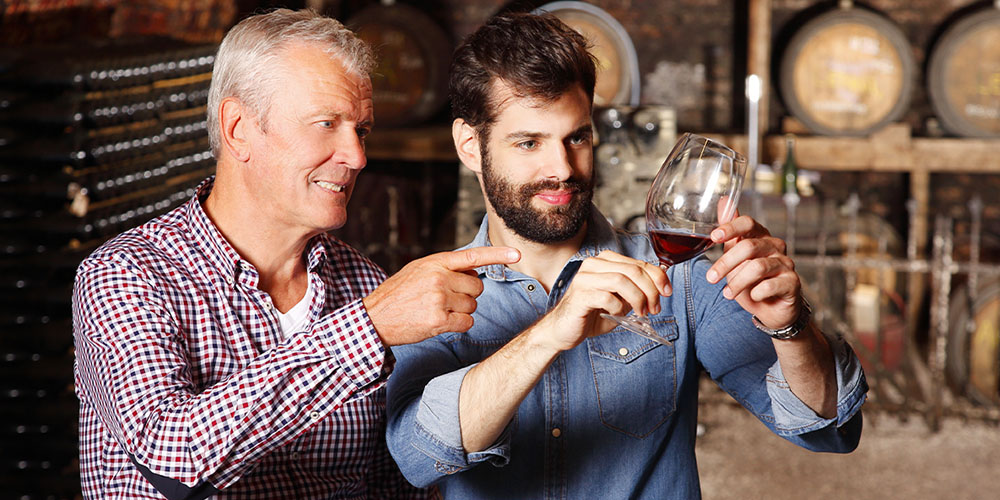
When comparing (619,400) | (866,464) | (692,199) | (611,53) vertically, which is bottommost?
(866,464)

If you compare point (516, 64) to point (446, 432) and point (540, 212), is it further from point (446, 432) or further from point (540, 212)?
point (446, 432)

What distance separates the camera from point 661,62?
5.37 metres

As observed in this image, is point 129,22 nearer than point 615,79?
Yes

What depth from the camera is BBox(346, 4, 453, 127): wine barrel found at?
480 centimetres

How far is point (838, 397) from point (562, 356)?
1.31ft

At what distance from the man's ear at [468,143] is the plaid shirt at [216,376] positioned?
0.90 feet

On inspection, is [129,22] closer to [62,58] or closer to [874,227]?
[62,58]

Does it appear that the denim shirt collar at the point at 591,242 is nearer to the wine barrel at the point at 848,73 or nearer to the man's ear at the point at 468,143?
the man's ear at the point at 468,143

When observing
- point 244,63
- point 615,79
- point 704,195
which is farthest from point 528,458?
point 615,79

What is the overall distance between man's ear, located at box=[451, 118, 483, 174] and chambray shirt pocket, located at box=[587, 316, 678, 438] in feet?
1.21

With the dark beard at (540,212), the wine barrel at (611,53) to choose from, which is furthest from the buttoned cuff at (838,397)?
the wine barrel at (611,53)

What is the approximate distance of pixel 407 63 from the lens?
484 cm

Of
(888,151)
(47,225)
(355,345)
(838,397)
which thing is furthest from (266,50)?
(888,151)

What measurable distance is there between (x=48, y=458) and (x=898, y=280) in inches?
154
